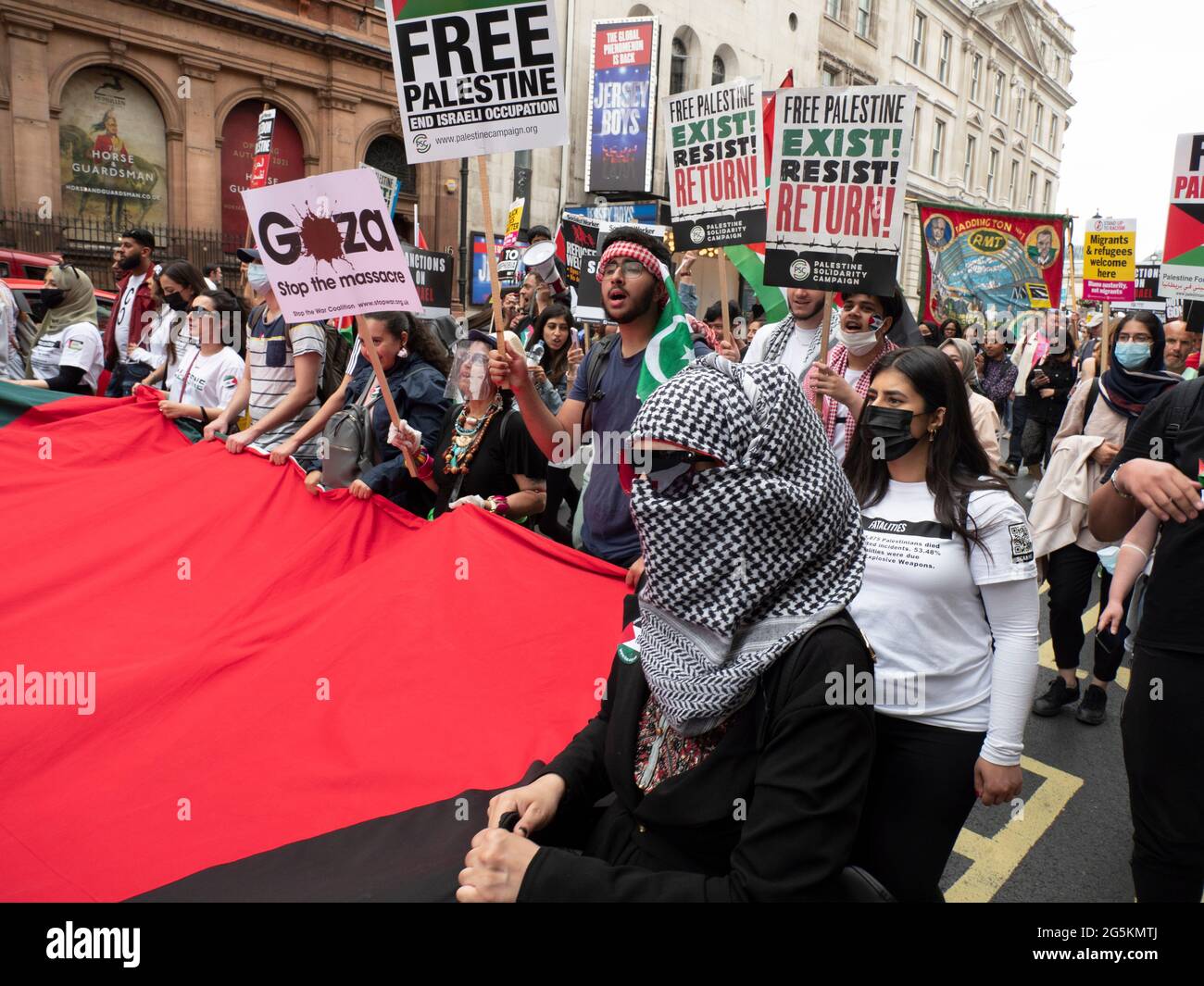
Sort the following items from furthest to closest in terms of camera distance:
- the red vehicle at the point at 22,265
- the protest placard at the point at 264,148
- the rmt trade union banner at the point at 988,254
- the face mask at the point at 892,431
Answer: the red vehicle at the point at 22,265 < the rmt trade union banner at the point at 988,254 < the protest placard at the point at 264,148 < the face mask at the point at 892,431

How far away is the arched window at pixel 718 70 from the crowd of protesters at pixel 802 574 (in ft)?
96.7

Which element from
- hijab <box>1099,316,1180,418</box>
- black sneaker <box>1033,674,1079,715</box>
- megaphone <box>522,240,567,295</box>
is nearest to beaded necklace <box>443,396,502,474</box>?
hijab <box>1099,316,1180,418</box>

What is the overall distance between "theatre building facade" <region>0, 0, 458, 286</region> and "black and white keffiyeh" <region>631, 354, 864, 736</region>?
21.4m

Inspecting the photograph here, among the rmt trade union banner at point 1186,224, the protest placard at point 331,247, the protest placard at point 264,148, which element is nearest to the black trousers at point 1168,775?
the rmt trade union banner at point 1186,224

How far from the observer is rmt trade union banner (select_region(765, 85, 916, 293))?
12.6ft

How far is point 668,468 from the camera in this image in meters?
1.60

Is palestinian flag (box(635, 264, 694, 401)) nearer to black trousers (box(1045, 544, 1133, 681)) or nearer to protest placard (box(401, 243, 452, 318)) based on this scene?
black trousers (box(1045, 544, 1133, 681))

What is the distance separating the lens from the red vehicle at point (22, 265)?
44.1ft

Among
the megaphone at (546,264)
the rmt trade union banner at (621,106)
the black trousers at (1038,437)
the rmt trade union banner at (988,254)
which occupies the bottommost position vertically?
the black trousers at (1038,437)

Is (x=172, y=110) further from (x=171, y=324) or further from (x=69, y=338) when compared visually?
(x=171, y=324)

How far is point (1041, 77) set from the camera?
5009cm

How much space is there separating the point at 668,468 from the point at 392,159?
26.3 metres

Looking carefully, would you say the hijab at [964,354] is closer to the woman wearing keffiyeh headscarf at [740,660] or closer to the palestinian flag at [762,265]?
the palestinian flag at [762,265]

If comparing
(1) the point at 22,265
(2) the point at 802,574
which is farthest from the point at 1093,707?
(1) the point at 22,265
